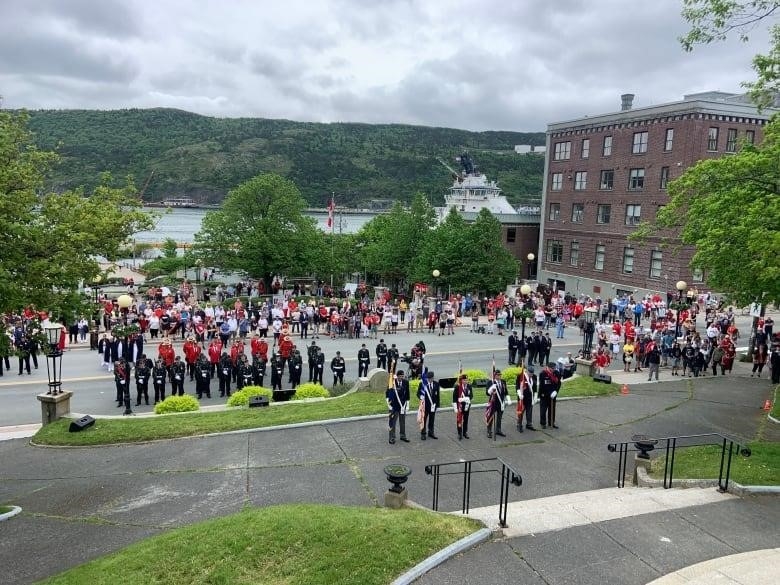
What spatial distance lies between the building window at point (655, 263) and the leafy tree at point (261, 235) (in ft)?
83.1

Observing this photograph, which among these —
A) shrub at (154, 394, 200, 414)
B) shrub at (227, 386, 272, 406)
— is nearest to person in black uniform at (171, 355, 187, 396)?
shrub at (154, 394, 200, 414)

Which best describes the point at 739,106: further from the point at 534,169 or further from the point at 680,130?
the point at 534,169

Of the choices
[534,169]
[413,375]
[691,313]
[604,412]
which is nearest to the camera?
[604,412]

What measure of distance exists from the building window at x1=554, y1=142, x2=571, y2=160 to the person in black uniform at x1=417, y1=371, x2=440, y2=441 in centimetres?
4499

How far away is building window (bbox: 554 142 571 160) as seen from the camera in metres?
54.2

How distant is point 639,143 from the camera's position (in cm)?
4681

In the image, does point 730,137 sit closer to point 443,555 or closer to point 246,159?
point 443,555

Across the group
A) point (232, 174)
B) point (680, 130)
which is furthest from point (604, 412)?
point (232, 174)

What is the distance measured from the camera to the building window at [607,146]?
163ft

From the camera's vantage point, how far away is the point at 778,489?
10.5m

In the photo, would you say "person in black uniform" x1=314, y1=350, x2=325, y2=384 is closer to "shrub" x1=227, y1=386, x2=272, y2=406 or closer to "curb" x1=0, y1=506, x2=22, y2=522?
"shrub" x1=227, y1=386, x2=272, y2=406

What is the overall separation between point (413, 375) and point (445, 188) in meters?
147

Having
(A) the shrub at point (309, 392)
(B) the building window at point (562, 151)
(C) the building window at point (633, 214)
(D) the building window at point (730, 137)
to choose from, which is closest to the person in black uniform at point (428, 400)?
(A) the shrub at point (309, 392)

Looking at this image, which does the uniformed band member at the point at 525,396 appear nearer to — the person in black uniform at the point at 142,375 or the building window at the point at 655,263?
the person in black uniform at the point at 142,375
